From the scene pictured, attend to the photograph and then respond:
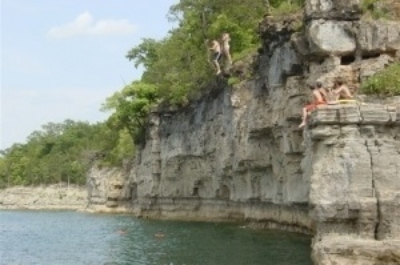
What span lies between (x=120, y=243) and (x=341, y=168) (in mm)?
16332

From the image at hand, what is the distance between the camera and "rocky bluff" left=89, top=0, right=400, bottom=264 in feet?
49.4

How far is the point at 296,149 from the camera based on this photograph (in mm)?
26281

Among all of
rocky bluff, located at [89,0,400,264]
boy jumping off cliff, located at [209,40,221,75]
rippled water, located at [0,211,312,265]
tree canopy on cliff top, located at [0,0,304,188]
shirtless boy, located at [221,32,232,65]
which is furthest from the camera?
tree canopy on cliff top, located at [0,0,304,188]

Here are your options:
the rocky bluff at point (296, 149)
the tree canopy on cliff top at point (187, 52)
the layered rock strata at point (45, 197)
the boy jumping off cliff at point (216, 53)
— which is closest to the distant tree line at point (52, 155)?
the layered rock strata at point (45, 197)

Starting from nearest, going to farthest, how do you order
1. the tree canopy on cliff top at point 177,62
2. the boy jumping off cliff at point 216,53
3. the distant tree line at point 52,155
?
the boy jumping off cliff at point 216,53, the tree canopy on cliff top at point 177,62, the distant tree line at point 52,155

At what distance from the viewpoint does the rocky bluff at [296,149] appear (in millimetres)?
15070

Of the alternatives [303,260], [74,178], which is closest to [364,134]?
[303,260]

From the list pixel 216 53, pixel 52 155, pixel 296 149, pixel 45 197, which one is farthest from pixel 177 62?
pixel 52 155

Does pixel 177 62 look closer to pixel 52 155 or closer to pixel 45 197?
pixel 45 197

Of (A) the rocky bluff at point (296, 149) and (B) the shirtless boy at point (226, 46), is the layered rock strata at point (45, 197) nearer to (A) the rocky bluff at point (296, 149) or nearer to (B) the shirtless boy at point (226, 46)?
(A) the rocky bluff at point (296, 149)

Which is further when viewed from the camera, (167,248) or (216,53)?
(216,53)

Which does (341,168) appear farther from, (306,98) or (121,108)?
(121,108)

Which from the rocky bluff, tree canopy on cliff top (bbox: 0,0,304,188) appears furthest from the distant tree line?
the rocky bluff

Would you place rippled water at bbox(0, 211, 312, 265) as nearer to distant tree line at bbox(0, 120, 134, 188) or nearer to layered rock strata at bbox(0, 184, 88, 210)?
distant tree line at bbox(0, 120, 134, 188)
